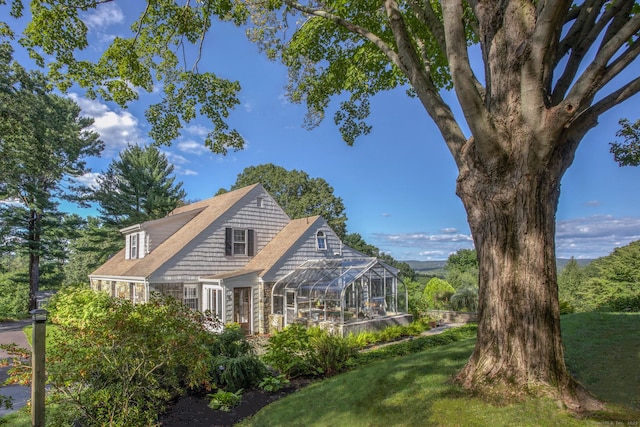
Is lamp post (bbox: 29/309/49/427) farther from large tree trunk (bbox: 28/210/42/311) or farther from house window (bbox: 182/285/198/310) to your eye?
large tree trunk (bbox: 28/210/42/311)

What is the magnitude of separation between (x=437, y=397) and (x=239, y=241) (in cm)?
1376

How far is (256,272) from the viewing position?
15.9m

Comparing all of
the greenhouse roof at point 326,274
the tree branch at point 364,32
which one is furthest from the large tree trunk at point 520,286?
the greenhouse roof at point 326,274

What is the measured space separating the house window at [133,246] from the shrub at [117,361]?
45.0 ft

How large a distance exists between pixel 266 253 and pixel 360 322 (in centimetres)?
596

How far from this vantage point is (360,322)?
547 inches

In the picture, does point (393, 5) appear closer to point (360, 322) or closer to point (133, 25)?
point (133, 25)

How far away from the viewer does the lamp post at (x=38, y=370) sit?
158 inches

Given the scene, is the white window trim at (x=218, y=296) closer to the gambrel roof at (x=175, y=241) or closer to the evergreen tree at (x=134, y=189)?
the gambrel roof at (x=175, y=241)

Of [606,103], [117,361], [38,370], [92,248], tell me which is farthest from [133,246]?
[606,103]

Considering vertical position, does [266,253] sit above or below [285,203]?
below

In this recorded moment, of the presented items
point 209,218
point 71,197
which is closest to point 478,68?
point 209,218

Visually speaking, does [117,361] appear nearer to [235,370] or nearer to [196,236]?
[235,370]

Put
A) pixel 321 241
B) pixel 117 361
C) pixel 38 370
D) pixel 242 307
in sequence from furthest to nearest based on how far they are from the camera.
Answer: pixel 321 241 < pixel 242 307 < pixel 117 361 < pixel 38 370
